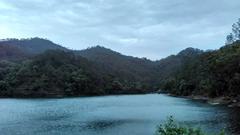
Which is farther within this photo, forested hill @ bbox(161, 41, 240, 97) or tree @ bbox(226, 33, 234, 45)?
tree @ bbox(226, 33, 234, 45)

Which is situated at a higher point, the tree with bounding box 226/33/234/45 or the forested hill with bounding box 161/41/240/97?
the tree with bounding box 226/33/234/45

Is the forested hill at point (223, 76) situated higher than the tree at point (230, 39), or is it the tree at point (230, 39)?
the tree at point (230, 39)

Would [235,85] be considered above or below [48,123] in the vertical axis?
above

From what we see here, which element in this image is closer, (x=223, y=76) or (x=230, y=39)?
(x=223, y=76)

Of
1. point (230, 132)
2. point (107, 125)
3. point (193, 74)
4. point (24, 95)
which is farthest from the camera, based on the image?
point (24, 95)

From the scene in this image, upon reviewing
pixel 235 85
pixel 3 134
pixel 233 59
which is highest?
pixel 233 59

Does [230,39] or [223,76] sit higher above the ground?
[230,39]

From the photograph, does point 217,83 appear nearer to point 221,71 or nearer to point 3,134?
point 221,71

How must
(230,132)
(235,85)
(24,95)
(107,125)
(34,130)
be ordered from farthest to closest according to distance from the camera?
(24,95)
(235,85)
(107,125)
(34,130)
(230,132)

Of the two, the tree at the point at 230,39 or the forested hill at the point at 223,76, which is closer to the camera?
the forested hill at the point at 223,76

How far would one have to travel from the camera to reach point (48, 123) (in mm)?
65938

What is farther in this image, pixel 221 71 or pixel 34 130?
pixel 221 71

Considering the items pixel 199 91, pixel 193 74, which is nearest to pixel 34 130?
pixel 199 91

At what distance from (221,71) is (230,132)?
2799 inches
